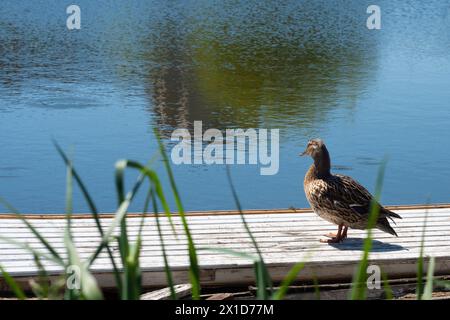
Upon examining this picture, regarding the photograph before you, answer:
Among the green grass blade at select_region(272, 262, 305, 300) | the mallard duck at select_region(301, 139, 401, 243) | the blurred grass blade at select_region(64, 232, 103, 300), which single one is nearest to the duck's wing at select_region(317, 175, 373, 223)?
the mallard duck at select_region(301, 139, 401, 243)

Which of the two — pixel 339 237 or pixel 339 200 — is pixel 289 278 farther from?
pixel 339 237

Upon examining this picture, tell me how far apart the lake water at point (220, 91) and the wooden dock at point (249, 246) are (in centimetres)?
161

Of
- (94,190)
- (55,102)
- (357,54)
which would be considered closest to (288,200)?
(94,190)

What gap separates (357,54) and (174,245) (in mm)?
10056

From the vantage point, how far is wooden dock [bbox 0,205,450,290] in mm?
5578

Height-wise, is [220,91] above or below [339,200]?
above

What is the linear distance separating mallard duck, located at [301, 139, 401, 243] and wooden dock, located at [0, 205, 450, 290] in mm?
187

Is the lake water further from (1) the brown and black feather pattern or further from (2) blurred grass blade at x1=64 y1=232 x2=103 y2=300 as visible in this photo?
(2) blurred grass blade at x1=64 y1=232 x2=103 y2=300

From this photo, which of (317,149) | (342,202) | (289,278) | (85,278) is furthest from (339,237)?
(85,278)

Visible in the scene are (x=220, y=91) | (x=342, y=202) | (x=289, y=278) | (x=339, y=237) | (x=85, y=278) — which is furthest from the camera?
(x=220, y=91)

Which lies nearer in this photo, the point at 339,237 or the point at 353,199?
the point at 353,199

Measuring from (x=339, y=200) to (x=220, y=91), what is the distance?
22.8 feet

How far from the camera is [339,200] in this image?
584 centimetres

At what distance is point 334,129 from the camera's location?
1079 centimetres
